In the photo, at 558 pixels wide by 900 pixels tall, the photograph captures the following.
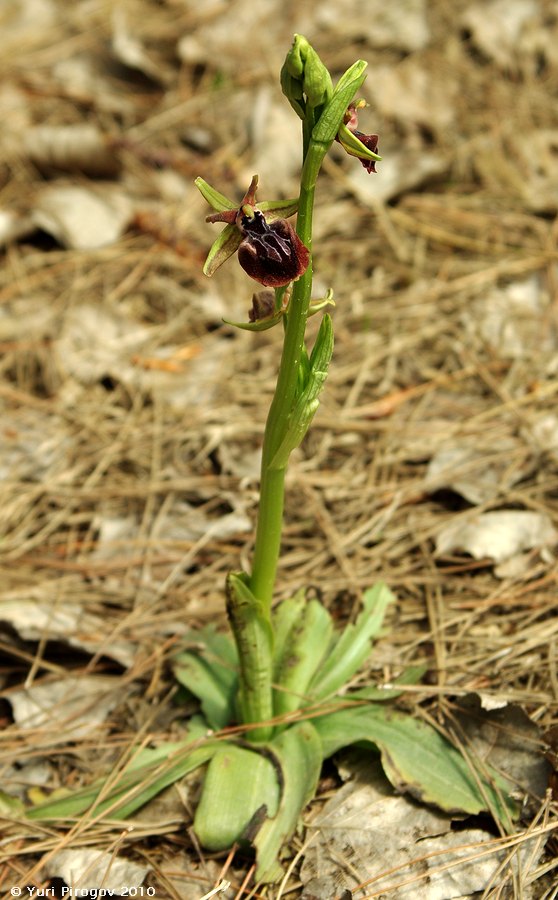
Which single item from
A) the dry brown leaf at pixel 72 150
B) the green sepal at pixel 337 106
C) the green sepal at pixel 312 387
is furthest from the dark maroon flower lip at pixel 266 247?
the dry brown leaf at pixel 72 150

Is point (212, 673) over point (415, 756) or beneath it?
over

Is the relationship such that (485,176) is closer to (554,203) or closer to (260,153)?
(554,203)

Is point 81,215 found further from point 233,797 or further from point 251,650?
point 233,797

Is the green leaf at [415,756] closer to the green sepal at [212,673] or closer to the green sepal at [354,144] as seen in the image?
the green sepal at [212,673]

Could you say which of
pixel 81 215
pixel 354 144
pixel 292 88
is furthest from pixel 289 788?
pixel 81 215

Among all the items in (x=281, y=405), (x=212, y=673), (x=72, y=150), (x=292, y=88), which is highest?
(x=72, y=150)

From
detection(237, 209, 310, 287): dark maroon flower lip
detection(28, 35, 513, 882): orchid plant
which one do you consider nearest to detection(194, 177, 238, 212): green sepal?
detection(28, 35, 513, 882): orchid plant

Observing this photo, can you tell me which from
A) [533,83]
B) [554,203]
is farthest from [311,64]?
[533,83]

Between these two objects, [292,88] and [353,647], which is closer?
[292,88]
